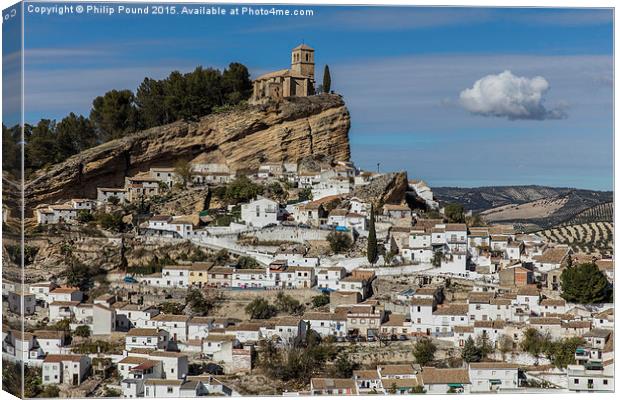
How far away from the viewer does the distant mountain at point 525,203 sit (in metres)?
23.6

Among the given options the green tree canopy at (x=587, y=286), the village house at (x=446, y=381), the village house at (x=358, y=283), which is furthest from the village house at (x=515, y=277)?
the village house at (x=446, y=381)

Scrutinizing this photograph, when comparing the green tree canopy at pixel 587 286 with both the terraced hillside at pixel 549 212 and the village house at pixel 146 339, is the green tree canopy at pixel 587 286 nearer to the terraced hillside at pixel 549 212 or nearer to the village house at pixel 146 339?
the terraced hillside at pixel 549 212

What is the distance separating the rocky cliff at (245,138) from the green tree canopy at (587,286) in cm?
732

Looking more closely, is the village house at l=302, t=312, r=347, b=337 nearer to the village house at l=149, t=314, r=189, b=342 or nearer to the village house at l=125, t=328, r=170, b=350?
the village house at l=149, t=314, r=189, b=342

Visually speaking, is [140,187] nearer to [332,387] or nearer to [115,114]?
[115,114]

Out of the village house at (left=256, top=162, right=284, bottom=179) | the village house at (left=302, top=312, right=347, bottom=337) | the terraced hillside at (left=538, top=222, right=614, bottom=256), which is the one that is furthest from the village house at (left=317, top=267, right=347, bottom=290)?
the terraced hillside at (left=538, top=222, right=614, bottom=256)

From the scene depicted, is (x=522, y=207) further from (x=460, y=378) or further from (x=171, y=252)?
(x=460, y=378)

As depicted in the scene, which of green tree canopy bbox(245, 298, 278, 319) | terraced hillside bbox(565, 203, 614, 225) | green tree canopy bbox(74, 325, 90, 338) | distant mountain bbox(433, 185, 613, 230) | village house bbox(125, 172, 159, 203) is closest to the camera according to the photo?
green tree canopy bbox(74, 325, 90, 338)

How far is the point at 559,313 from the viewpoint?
18.2m

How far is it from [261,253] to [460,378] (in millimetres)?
6087

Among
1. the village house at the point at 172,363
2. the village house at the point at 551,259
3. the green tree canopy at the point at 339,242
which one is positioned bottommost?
the village house at the point at 172,363

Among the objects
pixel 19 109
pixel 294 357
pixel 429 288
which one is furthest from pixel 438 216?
pixel 19 109

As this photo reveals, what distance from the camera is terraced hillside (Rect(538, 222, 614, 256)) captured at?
73.6 feet

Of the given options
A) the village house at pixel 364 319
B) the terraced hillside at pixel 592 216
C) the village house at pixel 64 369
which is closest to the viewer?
the village house at pixel 64 369
